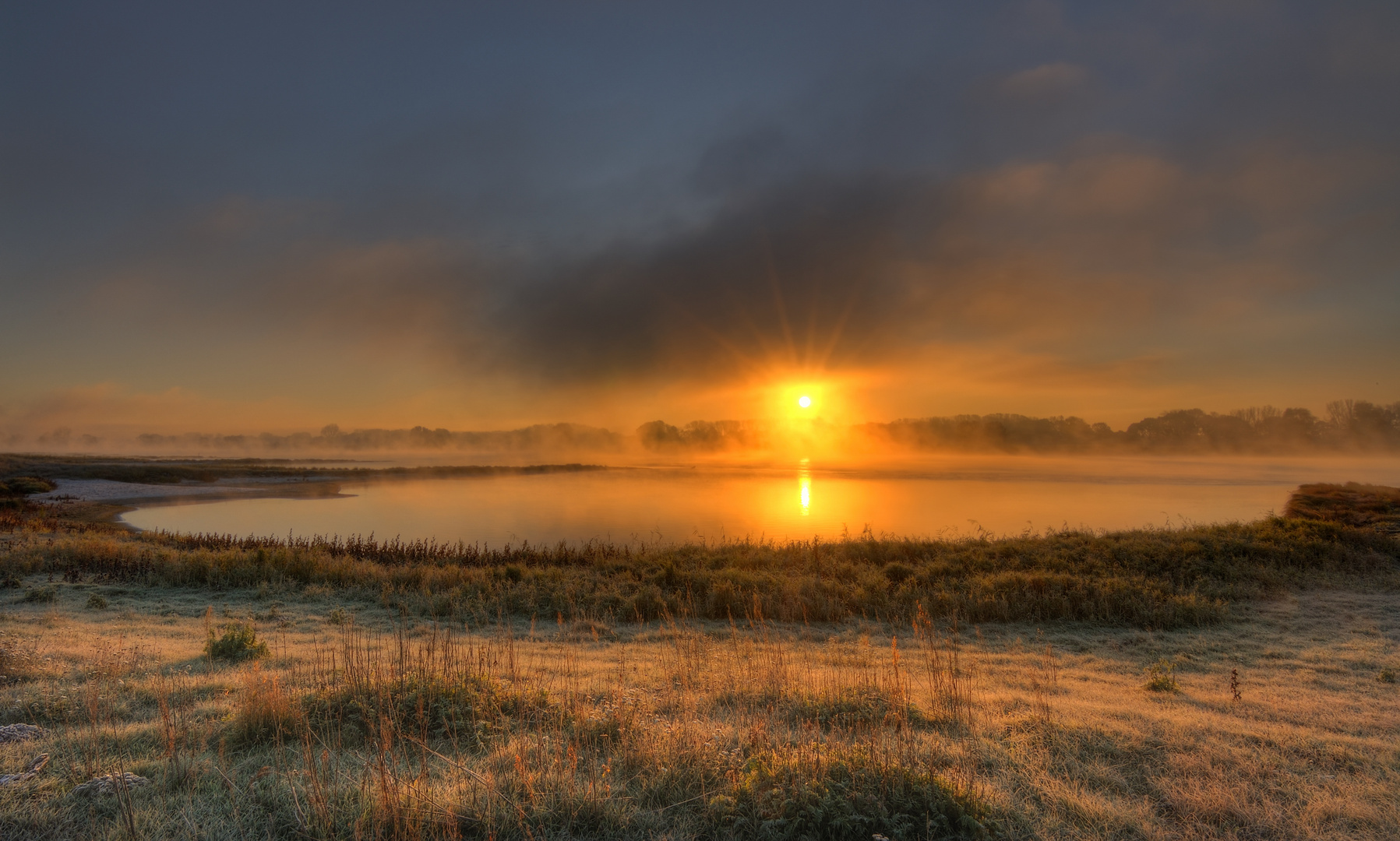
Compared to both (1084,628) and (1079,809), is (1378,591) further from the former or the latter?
(1079,809)

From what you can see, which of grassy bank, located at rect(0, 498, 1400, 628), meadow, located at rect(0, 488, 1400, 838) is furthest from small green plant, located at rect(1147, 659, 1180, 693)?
grassy bank, located at rect(0, 498, 1400, 628)

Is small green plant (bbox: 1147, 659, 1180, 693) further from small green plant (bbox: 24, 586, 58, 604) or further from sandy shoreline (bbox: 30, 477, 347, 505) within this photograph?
sandy shoreline (bbox: 30, 477, 347, 505)

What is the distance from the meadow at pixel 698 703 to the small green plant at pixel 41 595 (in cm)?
4

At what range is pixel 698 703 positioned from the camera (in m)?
6.50

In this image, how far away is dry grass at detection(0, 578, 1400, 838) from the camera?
12.5 ft

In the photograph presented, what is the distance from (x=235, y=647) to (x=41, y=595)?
24.6 feet

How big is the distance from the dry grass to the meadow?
3 centimetres

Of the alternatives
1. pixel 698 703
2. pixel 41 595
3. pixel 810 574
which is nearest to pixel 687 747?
pixel 698 703

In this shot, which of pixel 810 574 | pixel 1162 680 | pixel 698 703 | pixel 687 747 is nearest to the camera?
pixel 687 747

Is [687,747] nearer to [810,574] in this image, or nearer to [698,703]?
[698,703]

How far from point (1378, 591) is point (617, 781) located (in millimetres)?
19258

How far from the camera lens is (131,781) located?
3979 mm

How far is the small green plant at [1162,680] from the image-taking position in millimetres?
7973

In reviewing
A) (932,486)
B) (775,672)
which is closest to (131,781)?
(775,672)
